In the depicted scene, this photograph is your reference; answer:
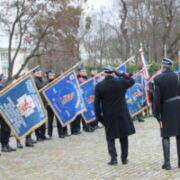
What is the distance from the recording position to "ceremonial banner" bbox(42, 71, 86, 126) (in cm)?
1092

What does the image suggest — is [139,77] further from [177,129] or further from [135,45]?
[135,45]

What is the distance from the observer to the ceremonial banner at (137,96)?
14.3 meters

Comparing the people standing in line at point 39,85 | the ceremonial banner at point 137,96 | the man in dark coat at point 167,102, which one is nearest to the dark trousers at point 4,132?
the people standing in line at point 39,85

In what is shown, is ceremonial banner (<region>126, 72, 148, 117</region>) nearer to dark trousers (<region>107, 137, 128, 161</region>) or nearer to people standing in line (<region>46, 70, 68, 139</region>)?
people standing in line (<region>46, 70, 68, 139</region>)

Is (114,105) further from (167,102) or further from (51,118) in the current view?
(51,118)

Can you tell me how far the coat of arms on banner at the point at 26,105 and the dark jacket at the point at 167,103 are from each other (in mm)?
4153

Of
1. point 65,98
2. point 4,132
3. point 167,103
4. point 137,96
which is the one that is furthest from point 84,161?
point 137,96

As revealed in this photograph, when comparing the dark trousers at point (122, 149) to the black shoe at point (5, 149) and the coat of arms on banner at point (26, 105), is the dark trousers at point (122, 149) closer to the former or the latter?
the coat of arms on banner at point (26, 105)

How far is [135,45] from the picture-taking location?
163 feet

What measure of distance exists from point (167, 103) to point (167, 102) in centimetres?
2

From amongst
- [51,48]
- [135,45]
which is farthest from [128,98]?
[135,45]

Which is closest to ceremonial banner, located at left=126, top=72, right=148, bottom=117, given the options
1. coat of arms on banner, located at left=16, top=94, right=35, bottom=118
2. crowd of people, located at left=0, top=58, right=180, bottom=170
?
coat of arms on banner, located at left=16, top=94, right=35, bottom=118

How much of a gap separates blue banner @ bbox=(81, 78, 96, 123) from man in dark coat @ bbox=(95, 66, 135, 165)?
17.5 ft

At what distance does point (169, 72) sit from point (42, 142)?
17.4 feet
